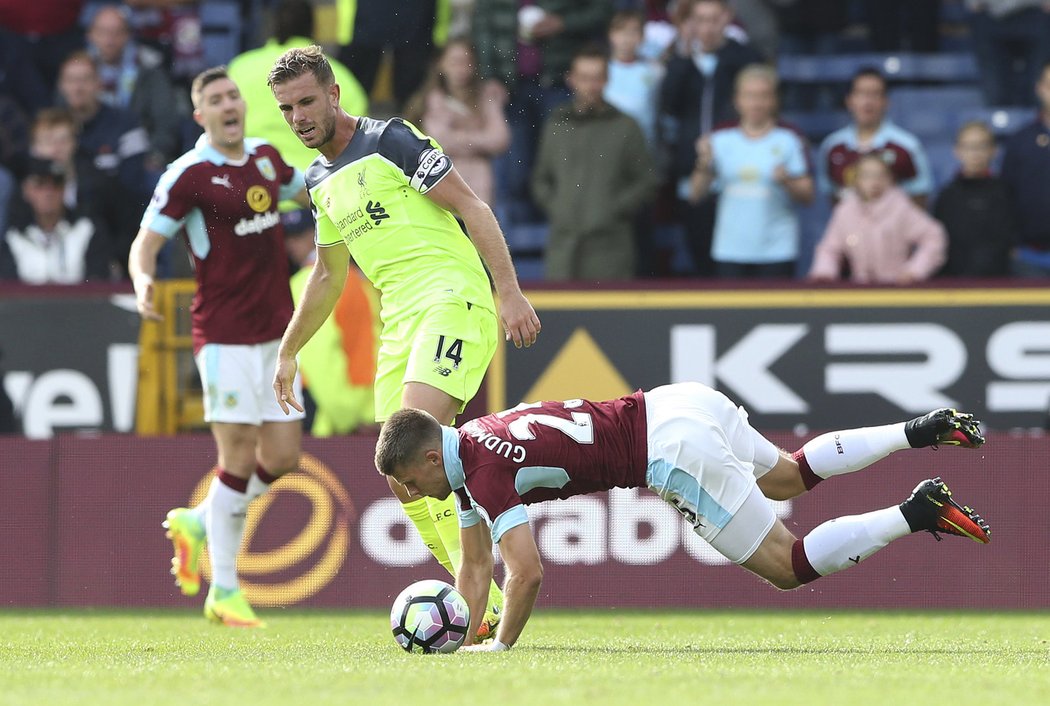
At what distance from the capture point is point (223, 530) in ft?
31.6

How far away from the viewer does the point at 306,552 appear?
430 inches

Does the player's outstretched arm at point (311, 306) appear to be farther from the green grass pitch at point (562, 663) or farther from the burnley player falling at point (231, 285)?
the burnley player falling at point (231, 285)

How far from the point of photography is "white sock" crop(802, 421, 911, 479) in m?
7.82

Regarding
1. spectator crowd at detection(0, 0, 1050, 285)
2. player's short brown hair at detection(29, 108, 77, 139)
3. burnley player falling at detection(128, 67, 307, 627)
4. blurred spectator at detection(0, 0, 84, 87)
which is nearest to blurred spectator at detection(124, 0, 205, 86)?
spectator crowd at detection(0, 0, 1050, 285)

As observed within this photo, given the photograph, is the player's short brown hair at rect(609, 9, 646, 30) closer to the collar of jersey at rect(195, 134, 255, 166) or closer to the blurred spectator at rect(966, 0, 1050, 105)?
the blurred spectator at rect(966, 0, 1050, 105)

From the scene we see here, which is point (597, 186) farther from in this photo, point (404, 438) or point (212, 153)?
point (404, 438)

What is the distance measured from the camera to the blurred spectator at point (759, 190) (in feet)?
41.2

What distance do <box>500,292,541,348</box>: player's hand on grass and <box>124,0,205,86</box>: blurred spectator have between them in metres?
7.92

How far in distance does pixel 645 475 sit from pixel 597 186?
558 cm

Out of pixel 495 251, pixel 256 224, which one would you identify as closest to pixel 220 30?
pixel 256 224

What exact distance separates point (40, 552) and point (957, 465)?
5.50m

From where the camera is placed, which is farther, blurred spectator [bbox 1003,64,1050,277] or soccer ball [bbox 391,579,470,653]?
blurred spectator [bbox 1003,64,1050,277]

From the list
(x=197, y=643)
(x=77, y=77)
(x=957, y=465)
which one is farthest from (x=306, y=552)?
(x=77, y=77)

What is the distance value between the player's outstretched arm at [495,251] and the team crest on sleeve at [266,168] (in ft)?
6.67
